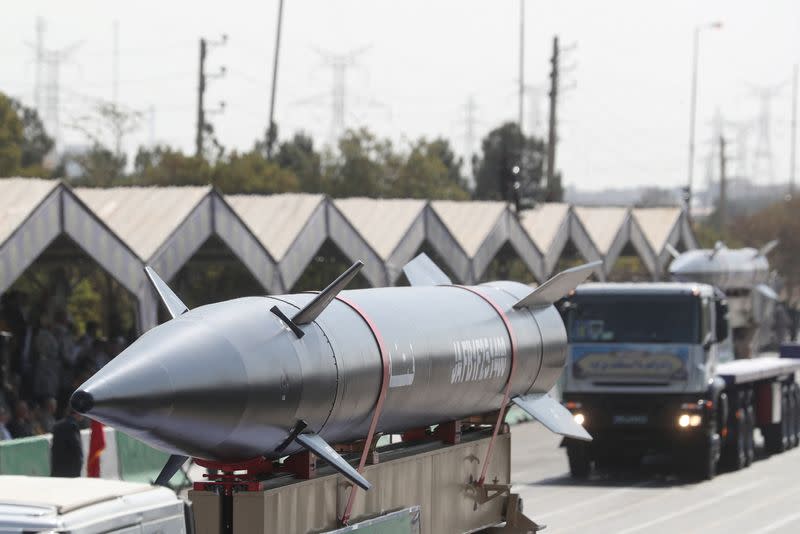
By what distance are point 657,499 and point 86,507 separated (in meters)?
15.8

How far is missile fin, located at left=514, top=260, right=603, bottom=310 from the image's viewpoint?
14.8 meters

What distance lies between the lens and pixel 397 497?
1234cm

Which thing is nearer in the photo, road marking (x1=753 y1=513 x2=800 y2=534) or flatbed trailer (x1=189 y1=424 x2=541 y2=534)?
flatbed trailer (x1=189 y1=424 x2=541 y2=534)

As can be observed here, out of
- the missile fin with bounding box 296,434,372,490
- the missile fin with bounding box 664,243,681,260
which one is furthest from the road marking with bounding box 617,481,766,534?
the missile fin with bounding box 664,243,681,260

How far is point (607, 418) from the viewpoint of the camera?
24.5 meters

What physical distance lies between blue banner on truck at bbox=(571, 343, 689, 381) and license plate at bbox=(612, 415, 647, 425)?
602 mm

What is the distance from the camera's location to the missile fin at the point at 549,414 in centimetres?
1477

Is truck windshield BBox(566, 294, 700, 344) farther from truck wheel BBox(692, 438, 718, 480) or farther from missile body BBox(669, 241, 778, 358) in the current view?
missile body BBox(669, 241, 778, 358)

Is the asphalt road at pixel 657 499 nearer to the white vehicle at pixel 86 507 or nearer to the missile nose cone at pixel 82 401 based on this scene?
the missile nose cone at pixel 82 401

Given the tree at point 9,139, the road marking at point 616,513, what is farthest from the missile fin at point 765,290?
the tree at point 9,139

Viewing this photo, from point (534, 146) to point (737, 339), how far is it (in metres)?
101

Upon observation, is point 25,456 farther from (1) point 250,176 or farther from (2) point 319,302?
(1) point 250,176

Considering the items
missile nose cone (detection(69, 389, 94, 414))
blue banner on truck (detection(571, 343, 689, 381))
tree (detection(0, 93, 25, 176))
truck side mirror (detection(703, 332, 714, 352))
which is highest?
tree (detection(0, 93, 25, 176))

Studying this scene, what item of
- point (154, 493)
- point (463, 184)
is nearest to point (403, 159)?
point (463, 184)
